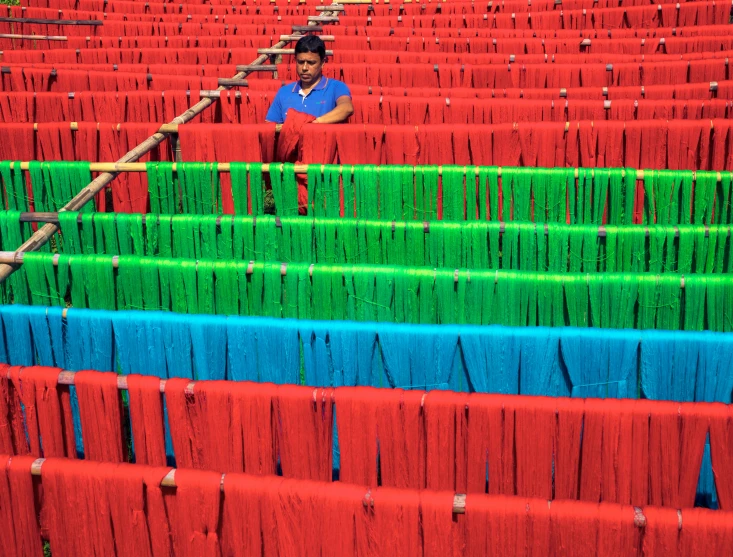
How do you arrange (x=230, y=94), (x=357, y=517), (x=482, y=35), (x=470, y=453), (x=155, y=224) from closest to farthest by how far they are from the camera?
1. (x=357, y=517)
2. (x=470, y=453)
3. (x=155, y=224)
4. (x=230, y=94)
5. (x=482, y=35)

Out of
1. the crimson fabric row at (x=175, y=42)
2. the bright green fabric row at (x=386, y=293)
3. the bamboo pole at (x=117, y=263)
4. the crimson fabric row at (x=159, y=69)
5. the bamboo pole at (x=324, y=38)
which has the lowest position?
the bright green fabric row at (x=386, y=293)

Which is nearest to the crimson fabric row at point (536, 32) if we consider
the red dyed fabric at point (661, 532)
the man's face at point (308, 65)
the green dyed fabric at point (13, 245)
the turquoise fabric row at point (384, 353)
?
the man's face at point (308, 65)

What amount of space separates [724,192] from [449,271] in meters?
2.14

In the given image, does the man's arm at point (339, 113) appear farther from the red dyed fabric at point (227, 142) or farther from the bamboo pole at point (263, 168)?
the bamboo pole at point (263, 168)

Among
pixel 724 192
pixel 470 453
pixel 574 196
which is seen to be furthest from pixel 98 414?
pixel 724 192

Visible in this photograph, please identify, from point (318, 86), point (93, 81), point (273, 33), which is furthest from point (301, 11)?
point (318, 86)

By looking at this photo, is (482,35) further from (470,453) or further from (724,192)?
(470,453)

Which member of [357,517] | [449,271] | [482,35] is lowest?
[357,517]

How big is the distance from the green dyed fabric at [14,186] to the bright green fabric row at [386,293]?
1.55 meters

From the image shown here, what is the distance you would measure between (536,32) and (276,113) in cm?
461

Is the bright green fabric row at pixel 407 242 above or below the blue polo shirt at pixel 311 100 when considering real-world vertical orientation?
below

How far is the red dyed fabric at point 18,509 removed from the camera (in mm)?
2924

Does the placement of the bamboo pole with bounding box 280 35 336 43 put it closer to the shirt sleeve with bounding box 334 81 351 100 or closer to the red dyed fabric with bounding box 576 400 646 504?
the shirt sleeve with bounding box 334 81 351 100

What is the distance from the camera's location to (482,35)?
938 centimetres
